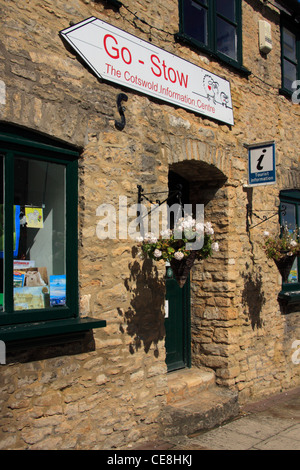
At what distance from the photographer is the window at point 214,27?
5895mm

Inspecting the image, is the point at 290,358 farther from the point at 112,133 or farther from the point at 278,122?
the point at 112,133

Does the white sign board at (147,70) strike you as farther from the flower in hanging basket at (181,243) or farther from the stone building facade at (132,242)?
the flower in hanging basket at (181,243)

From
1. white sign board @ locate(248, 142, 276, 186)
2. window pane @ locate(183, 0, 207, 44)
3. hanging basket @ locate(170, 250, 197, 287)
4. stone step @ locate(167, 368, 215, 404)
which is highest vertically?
window pane @ locate(183, 0, 207, 44)

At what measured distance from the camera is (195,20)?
608cm

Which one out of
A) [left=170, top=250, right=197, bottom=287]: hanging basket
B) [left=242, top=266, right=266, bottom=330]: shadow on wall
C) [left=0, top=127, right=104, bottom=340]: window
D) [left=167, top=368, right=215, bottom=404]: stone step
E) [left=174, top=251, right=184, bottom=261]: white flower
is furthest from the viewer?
[left=242, top=266, right=266, bottom=330]: shadow on wall

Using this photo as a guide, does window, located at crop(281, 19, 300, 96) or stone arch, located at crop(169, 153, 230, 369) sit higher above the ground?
window, located at crop(281, 19, 300, 96)

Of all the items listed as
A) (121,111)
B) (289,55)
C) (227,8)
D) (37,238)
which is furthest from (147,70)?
(289,55)

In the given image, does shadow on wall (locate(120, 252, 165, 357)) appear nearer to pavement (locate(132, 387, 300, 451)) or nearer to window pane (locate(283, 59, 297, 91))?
pavement (locate(132, 387, 300, 451))

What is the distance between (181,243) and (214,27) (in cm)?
340

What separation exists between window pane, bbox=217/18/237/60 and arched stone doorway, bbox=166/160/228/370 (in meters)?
1.82

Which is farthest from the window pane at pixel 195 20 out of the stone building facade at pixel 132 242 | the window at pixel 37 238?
the window at pixel 37 238

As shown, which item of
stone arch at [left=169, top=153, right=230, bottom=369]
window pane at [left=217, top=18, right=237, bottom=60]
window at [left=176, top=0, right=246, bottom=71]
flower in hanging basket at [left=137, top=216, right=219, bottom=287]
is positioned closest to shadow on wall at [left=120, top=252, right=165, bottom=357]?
flower in hanging basket at [left=137, top=216, right=219, bottom=287]

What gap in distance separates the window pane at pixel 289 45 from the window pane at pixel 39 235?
5445 millimetres

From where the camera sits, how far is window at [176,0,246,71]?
5895 millimetres
